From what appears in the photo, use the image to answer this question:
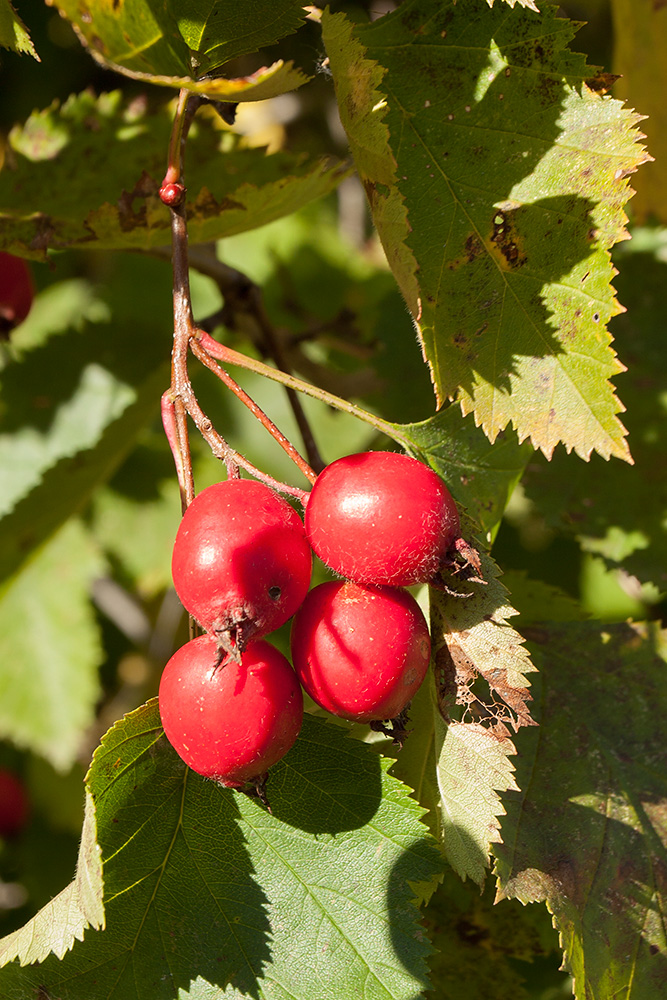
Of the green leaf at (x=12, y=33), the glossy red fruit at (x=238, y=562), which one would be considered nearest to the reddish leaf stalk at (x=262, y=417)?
the glossy red fruit at (x=238, y=562)

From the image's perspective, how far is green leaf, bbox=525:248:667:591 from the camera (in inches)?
75.2

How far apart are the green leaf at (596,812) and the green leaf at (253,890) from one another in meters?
0.19

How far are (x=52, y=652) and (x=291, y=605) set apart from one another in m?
1.76

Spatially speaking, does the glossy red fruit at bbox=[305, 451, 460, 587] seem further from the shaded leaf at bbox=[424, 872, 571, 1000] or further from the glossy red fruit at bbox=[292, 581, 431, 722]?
the shaded leaf at bbox=[424, 872, 571, 1000]

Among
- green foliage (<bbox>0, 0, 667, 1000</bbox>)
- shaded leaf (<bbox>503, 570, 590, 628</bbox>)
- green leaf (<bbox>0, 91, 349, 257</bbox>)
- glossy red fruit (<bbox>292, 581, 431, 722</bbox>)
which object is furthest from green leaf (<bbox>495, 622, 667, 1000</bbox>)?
green leaf (<bbox>0, 91, 349, 257</bbox>)

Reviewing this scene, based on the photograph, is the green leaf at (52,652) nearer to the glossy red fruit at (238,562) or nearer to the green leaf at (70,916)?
the green leaf at (70,916)

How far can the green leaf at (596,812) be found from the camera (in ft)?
4.26

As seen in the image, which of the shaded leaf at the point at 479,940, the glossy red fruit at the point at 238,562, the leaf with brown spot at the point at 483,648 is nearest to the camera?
the glossy red fruit at the point at 238,562

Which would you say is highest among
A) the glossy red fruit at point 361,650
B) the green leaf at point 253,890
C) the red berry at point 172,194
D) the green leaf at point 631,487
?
the red berry at point 172,194

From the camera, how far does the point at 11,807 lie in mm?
3172

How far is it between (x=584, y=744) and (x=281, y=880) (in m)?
0.57

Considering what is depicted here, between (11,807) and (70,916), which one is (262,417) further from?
(11,807)

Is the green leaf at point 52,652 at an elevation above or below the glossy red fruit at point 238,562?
below

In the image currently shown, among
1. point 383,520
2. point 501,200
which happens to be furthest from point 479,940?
point 501,200
